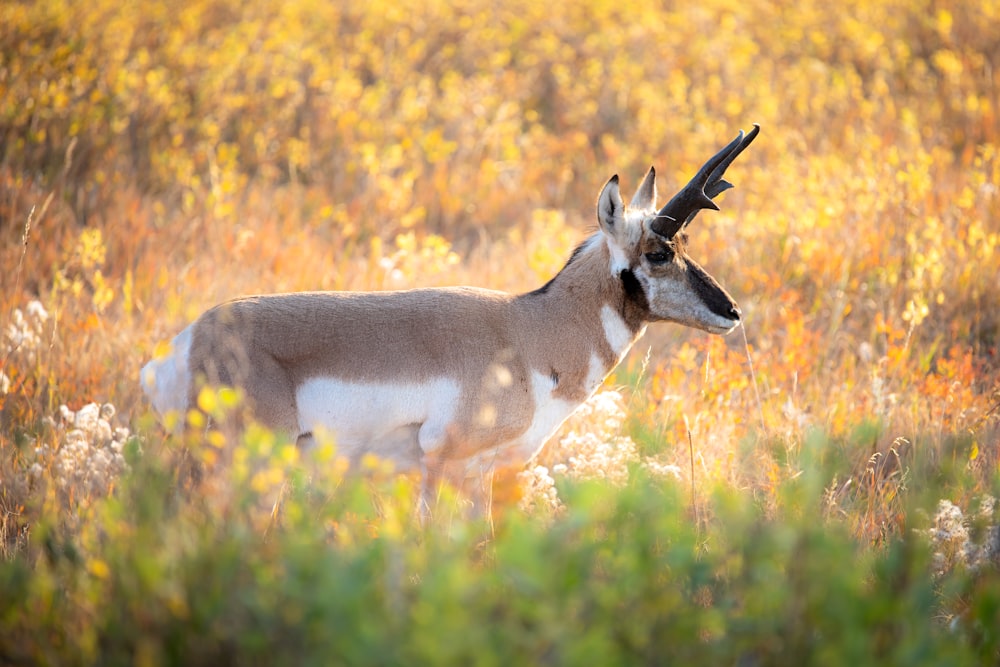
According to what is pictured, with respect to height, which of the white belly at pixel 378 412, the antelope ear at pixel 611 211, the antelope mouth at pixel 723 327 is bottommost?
the white belly at pixel 378 412

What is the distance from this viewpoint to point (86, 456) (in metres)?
5.22

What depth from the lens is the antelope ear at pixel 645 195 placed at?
222 inches

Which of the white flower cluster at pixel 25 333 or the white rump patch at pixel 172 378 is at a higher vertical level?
the white rump patch at pixel 172 378

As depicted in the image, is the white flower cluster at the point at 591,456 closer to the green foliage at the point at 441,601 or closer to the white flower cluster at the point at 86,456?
the green foliage at the point at 441,601

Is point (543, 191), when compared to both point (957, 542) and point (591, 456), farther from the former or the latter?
point (957, 542)

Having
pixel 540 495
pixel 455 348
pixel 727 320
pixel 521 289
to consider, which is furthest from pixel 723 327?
pixel 521 289

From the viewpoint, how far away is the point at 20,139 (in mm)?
9211

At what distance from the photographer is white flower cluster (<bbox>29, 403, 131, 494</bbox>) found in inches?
202

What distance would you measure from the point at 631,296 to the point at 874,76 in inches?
440

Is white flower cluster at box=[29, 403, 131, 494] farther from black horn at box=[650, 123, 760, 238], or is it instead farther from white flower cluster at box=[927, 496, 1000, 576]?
white flower cluster at box=[927, 496, 1000, 576]

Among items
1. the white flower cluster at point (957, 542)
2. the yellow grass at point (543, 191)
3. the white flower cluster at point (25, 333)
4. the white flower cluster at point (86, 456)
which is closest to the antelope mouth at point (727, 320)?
the yellow grass at point (543, 191)

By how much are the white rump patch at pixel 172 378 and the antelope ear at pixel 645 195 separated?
2.62 m

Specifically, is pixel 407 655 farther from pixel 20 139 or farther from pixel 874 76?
pixel 874 76

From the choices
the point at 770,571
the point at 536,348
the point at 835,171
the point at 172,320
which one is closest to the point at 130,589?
the point at 770,571
